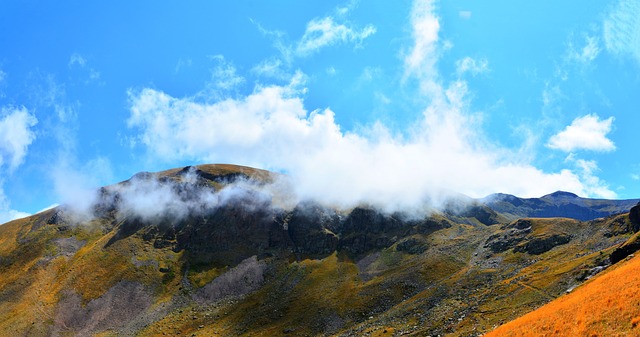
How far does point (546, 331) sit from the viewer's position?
35500 millimetres

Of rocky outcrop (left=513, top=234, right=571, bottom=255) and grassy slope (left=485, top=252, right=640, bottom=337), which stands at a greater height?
grassy slope (left=485, top=252, right=640, bottom=337)

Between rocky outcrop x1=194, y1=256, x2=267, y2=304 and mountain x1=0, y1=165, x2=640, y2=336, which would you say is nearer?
mountain x1=0, y1=165, x2=640, y2=336

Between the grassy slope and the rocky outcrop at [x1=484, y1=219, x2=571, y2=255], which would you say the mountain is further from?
the grassy slope

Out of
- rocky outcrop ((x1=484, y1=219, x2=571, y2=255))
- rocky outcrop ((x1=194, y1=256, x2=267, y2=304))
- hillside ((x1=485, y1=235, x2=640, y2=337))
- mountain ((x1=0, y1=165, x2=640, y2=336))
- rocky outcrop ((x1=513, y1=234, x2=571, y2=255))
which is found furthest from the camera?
rocky outcrop ((x1=194, y1=256, x2=267, y2=304))

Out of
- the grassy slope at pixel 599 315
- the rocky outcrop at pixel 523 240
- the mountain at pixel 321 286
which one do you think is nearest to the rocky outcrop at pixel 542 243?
the rocky outcrop at pixel 523 240

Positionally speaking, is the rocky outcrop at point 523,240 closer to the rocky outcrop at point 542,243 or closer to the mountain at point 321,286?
the rocky outcrop at point 542,243

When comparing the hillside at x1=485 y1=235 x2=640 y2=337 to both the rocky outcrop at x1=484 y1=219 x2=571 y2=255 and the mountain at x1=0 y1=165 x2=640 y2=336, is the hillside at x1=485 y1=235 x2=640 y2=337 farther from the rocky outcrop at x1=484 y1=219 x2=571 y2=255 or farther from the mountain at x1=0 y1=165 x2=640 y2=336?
the rocky outcrop at x1=484 y1=219 x2=571 y2=255

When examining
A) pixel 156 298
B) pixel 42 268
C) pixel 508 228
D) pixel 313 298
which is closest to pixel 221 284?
pixel 156 298

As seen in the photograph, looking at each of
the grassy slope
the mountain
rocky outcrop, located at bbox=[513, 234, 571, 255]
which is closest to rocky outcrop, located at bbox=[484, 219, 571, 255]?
rocky outcrop, located at bbox=[513, 234, 571, 255]

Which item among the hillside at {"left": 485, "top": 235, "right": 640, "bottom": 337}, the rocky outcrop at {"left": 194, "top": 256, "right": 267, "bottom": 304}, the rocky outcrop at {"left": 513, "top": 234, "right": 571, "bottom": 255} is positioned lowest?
the rocky outcrop at {"left": 513, "top": 234, "right": 571, "bottom": 255}

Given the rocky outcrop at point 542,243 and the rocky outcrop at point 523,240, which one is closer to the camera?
the rocky outcrop at point 542,243

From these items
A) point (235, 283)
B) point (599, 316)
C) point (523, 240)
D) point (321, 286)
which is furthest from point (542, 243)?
point (235, 283)

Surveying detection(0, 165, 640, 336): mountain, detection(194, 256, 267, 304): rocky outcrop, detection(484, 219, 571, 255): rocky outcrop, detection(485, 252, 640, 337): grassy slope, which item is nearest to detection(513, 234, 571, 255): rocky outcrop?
detection(484, 219, 571, 255): rocky outcrop

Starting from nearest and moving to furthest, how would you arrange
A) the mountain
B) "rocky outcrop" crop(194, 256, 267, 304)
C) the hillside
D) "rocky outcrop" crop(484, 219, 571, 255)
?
1. the hillside
2. the mountain
3. "rocky outcrop" crop(484, 219, 571, 255)
4. "rocky outcrop" crop(194, 256, 267, 304)
